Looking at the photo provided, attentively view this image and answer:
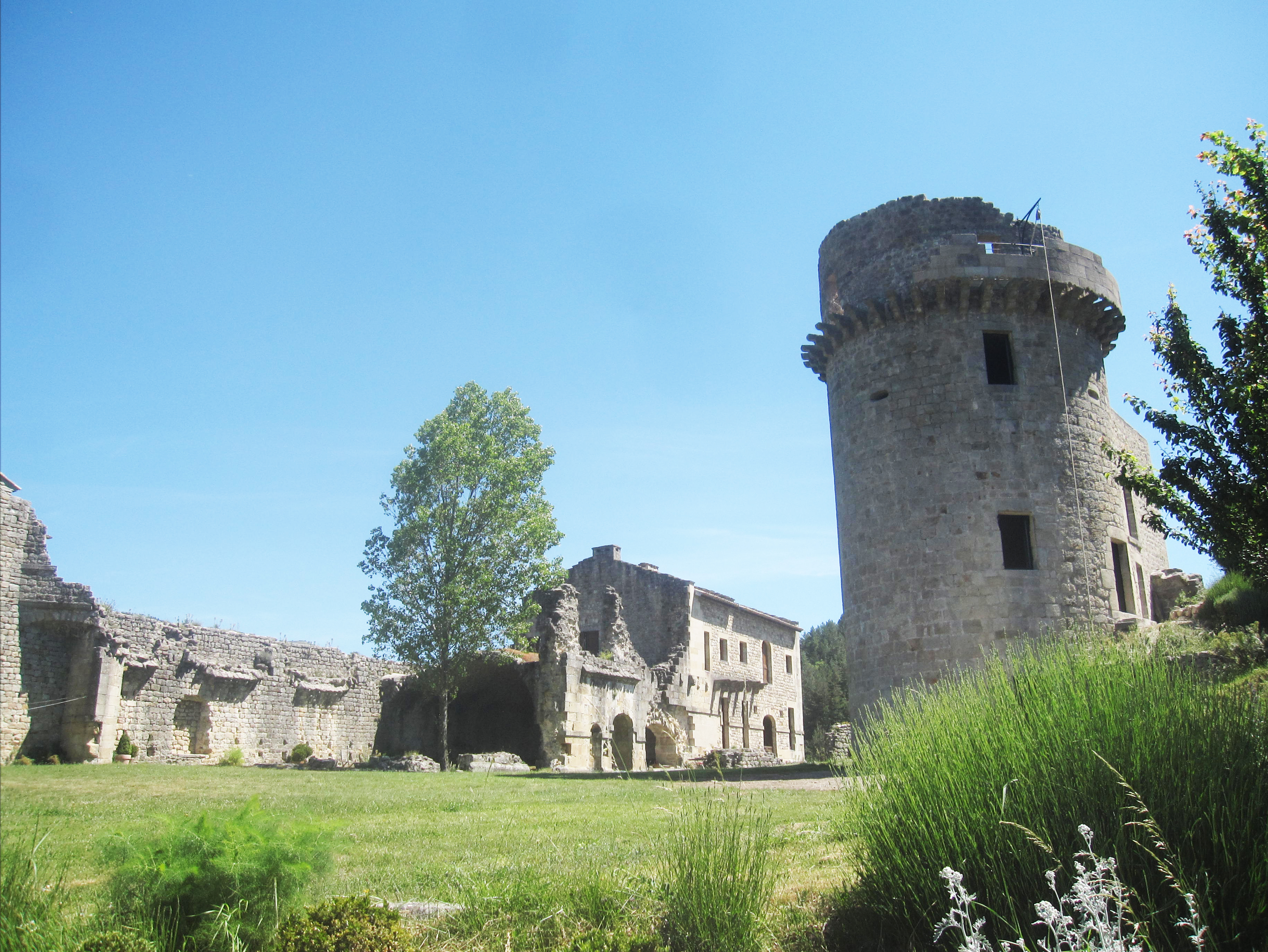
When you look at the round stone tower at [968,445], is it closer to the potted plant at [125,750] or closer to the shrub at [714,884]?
the shrub at [714,884]

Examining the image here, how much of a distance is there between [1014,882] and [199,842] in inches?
150

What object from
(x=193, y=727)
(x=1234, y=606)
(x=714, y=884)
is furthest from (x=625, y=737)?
(x=714, y=884)

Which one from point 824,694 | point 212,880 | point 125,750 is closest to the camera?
point 212,880

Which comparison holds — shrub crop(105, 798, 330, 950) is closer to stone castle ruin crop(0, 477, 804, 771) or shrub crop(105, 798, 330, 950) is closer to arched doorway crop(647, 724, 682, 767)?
stone castle ruin crop(0, 477, 804, 771)

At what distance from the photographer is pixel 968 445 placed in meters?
15.2

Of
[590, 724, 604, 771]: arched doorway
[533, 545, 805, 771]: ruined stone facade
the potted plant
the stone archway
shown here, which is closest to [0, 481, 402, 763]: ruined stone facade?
the stone archway

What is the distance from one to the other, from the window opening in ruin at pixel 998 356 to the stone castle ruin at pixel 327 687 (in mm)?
9609

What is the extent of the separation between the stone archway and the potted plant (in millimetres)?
1513

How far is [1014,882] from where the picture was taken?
A: 3.91m

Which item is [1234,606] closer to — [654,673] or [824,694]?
[654,673]

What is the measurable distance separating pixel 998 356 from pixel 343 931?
15260mm

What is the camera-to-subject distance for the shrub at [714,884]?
4.12 m

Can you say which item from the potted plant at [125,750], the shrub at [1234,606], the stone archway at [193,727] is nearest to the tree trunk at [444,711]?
the stone archway at [193,727]

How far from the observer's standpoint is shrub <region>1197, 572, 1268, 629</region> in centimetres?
1459
